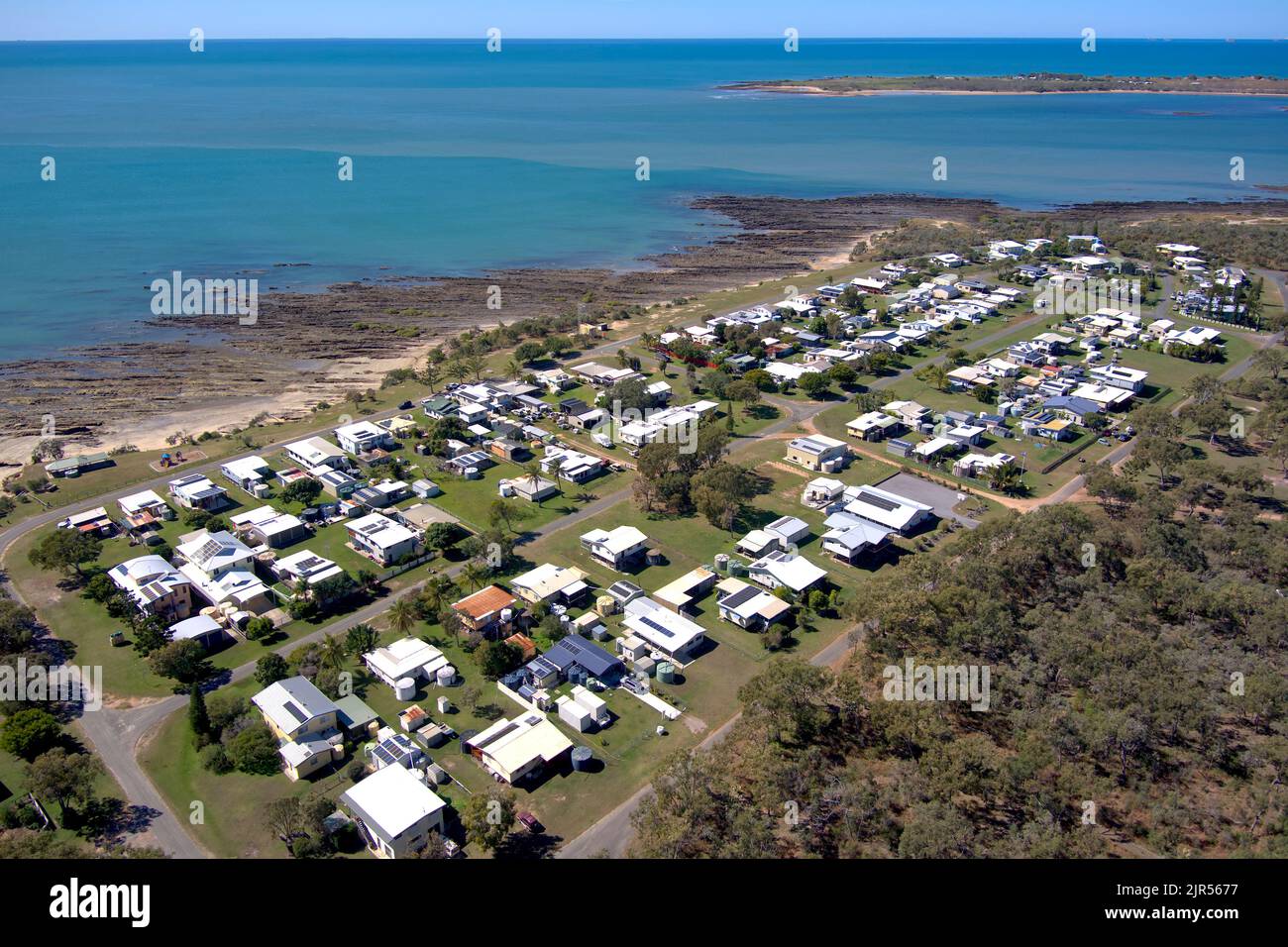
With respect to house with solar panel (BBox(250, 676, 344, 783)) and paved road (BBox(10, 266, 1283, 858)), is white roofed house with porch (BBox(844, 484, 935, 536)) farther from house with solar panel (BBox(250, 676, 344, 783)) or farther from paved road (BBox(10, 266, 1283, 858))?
house with solar panel (BBox(250, 676, 344, 783))

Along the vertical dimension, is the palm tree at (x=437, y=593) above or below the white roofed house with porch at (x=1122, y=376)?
below

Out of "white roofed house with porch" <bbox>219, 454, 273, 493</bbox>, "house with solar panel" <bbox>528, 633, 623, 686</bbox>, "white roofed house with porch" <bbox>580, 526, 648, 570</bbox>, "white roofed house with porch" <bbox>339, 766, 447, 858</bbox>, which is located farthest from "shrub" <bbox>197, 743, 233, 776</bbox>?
"white roofed house with porch" <bbox>219, 454, 273, 493</bbox>

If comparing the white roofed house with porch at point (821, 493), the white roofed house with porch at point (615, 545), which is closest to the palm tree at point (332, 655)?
the white roofed house with porch at point (615, 545)

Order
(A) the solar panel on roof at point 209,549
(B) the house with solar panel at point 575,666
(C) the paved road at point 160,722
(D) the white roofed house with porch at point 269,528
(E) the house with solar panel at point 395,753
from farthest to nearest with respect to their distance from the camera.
A: 1. (D) the white roofed house with porch at point 269,528
2. (A) the solar panel on roof at point 209,549
3. (B) the house with solar panel at point 575,666
4. (E) the house with solar panel at point 395,753
5. (C) the paved road at point 160,722

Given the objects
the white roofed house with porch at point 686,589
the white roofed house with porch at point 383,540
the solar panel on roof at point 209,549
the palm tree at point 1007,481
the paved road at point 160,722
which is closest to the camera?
the paved road at point 160,722

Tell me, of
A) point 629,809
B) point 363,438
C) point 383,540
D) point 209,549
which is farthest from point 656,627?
point 363,438

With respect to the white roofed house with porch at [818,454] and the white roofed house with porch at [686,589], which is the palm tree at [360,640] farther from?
the white roofed house with porch at [818,454]

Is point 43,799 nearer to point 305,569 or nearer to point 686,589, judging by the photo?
point 305,569
